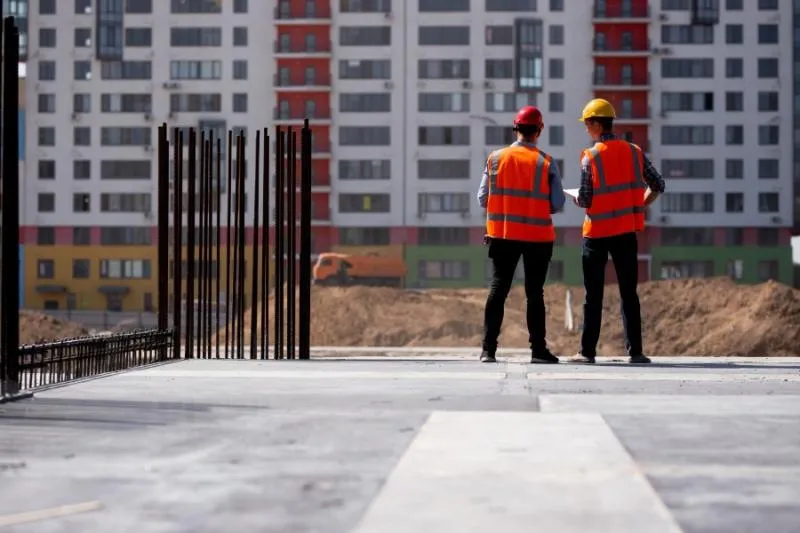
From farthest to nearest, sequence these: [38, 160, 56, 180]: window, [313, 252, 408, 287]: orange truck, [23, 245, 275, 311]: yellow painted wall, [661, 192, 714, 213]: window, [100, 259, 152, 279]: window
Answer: [38, 160, 56, 180]: window, [100, 259, 152, 279]: window, [23, 245, 275, 311]: yellow painted wall, [661, 192, 714, 213]: window, [313, 252, 408, 287]: orange truck

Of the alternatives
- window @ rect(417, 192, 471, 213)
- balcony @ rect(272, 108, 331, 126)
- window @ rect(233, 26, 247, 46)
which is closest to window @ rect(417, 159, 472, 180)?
window @ rect(417, 192, 471, 213)

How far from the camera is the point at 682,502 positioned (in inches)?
122

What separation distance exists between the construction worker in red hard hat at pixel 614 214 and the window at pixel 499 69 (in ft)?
226

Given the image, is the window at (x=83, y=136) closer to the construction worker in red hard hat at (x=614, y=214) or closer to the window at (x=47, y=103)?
the window at (x=47, y=103)

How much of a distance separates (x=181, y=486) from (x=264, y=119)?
76.2 meters

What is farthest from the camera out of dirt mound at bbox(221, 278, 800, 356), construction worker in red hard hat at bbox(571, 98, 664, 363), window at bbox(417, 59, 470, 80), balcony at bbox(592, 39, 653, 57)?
window at bbox(417, 59, 470, 80)

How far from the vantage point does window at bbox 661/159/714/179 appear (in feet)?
255

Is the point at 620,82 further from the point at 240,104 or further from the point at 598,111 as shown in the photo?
the point at 598,111

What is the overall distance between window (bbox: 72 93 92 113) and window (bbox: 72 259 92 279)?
9.05 metres

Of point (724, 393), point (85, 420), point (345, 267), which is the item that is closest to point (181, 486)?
point (85, 420)

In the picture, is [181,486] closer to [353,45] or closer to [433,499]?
[433,499]

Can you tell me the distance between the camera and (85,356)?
7566 mm

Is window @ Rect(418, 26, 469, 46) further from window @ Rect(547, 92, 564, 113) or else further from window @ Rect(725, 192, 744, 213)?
window @ Rect(725, 192, 744, 213)

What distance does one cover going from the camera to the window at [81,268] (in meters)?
79.2
